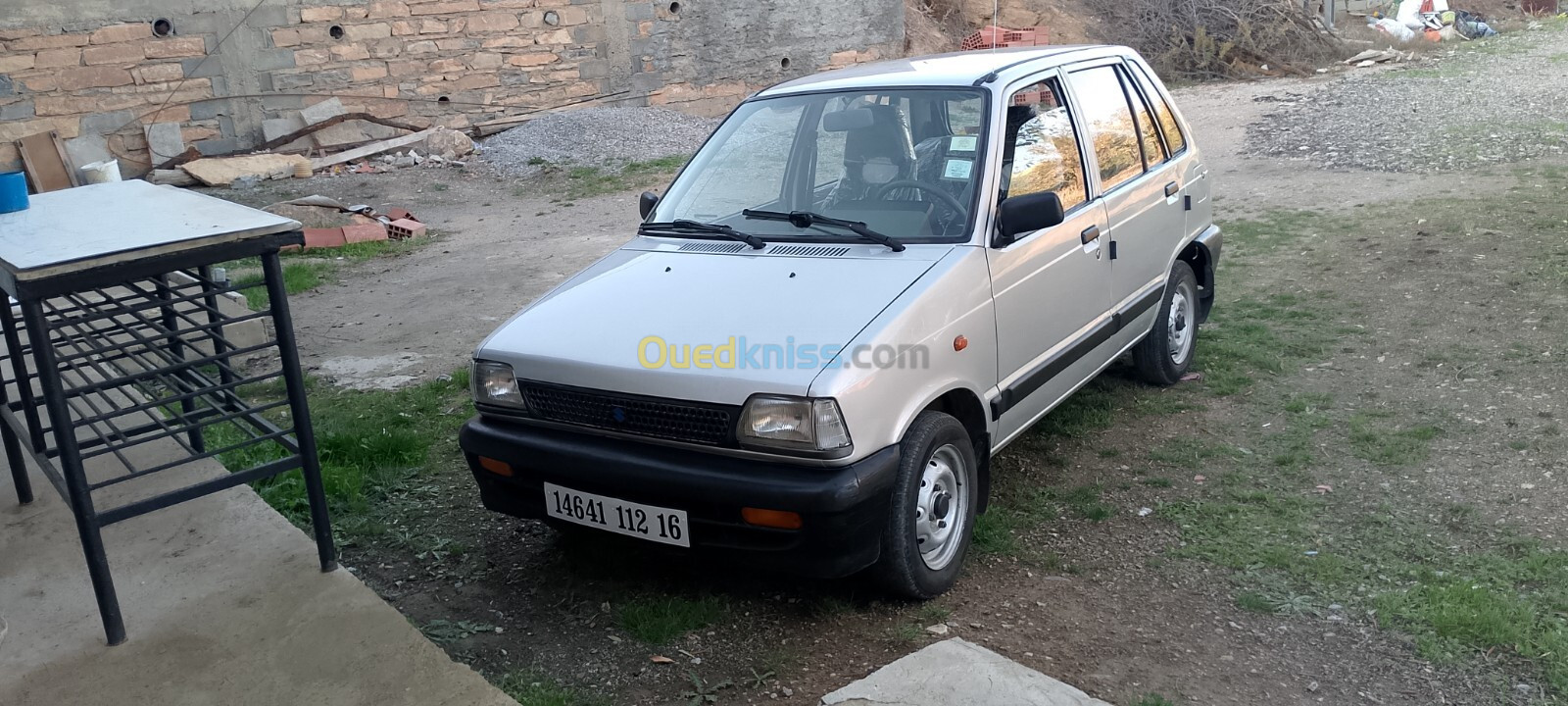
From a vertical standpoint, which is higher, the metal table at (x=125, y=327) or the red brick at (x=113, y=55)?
the red brick at (x=113, y=55)

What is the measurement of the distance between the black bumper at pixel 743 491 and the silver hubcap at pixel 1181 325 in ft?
9.21

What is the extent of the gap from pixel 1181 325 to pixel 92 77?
12784 mm

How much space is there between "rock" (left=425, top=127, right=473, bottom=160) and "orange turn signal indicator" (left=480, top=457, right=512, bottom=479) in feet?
37.6

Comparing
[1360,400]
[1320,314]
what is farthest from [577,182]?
[1360,400]

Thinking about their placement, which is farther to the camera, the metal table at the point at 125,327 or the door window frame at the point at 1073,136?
the door window frame at the point at 1073,136

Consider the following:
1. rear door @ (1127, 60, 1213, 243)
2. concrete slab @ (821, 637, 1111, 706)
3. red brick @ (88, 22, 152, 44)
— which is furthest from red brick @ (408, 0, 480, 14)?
concrete slab @ (821, 637, 1111, 706)

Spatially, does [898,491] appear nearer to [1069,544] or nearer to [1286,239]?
[1069,544]

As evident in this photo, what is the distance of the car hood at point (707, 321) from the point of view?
331cm

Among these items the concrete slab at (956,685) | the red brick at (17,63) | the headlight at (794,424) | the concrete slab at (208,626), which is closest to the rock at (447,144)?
the red brick at (17,63)

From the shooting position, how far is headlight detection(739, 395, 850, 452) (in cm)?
318

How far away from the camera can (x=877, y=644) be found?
3436mm

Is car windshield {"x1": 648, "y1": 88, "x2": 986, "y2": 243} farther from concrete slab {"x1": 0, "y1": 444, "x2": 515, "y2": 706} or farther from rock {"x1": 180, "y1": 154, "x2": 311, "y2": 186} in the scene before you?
rock {"x1": 180, "y1": 154, "x2": 311, "y2": 186}

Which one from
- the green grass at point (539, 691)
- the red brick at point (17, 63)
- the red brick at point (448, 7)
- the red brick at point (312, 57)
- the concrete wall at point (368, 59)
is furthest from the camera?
the red brick at point (448, 7)

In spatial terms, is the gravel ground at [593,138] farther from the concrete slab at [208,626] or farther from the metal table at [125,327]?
the concrete slab at [208,626]
